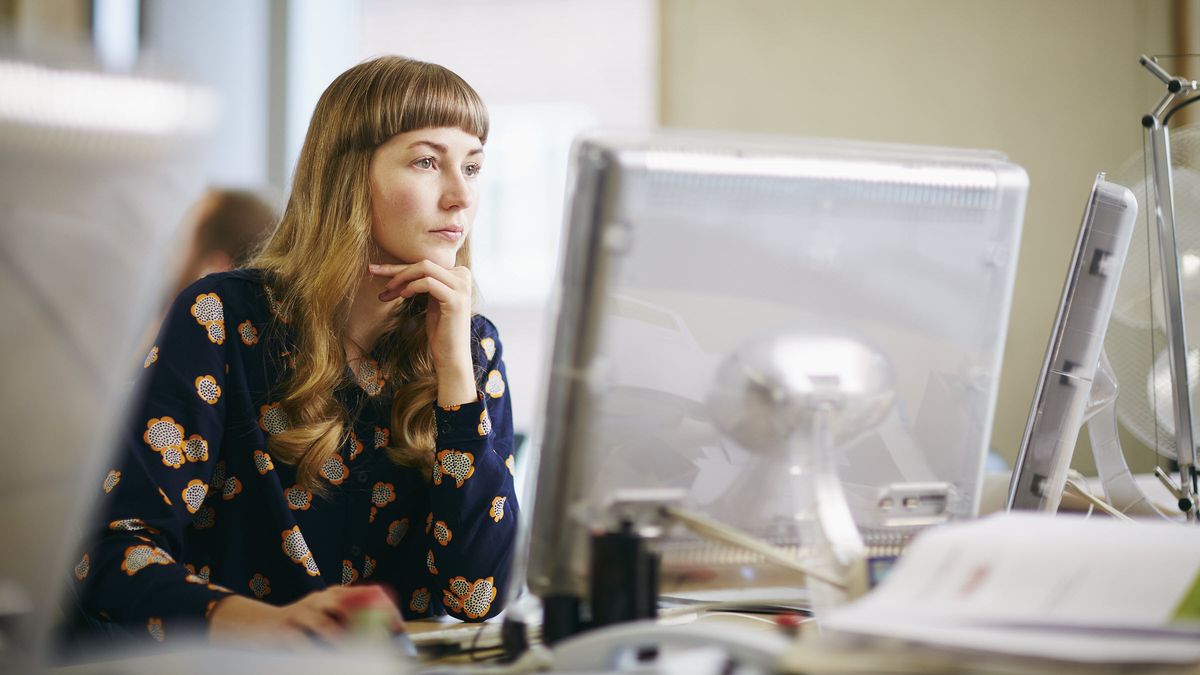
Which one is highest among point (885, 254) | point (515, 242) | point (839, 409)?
point (885, 254)

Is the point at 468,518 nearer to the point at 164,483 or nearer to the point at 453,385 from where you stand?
the point at 453,385

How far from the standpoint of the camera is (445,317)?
1.17 m

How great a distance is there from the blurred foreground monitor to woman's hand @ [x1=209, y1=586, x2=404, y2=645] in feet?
0.94

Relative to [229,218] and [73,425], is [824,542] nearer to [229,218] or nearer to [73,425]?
[73,425]

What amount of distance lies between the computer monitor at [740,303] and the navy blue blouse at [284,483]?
444 mm

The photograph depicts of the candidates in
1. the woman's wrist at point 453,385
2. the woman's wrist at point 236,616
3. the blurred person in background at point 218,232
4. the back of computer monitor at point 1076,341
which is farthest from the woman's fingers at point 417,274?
the blurred person in background at point 218,232

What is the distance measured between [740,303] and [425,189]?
0.59 metres

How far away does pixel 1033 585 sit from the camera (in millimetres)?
633

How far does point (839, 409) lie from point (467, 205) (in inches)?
23.9

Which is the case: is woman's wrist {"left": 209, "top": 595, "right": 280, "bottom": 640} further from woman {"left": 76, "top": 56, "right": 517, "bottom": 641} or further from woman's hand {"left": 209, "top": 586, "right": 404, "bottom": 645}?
woman {"left": 76, "top": 56, "right": 517, "bottom": 641}

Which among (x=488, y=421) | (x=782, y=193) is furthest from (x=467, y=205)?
(x=782, y=193)

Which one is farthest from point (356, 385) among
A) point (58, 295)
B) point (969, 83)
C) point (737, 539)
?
point (969, 83)

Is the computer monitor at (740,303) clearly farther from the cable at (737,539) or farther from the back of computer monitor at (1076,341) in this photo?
the back of computer monitor at (1076,341)

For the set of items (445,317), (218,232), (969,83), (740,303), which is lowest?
(218,232)
